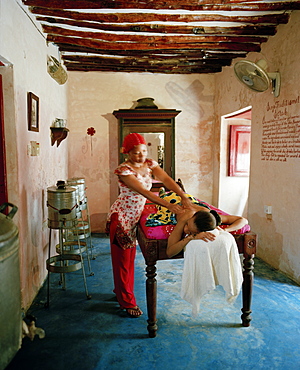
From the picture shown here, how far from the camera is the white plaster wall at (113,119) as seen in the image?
5727 mm

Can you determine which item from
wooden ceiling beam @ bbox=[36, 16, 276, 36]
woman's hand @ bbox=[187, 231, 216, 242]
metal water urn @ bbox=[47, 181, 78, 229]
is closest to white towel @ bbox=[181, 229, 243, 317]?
woman's hand @ bbox=[187, 231, 216, 242]

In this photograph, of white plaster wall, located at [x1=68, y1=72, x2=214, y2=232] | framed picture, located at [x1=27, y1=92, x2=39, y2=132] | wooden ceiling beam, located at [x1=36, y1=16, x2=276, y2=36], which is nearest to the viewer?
framed picture, located at [x1=27, y1=92, x2=39, y2=132]

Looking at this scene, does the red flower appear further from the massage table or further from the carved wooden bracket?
the massage table

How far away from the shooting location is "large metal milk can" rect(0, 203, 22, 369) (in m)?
1.44

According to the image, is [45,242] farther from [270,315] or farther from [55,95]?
[270,315]

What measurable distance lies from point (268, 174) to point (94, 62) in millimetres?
3444

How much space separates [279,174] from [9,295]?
11.3 ft

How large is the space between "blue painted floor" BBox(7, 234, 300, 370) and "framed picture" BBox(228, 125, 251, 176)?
2797 mm

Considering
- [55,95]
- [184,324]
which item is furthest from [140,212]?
[55,95]

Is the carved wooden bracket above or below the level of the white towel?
above

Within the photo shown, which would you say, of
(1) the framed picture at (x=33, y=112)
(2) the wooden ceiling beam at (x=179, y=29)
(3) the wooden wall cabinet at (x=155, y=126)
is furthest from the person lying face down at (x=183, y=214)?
(3) the wooden wall cabinet at (x=155, y=126)

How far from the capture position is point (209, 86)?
595 centimetres

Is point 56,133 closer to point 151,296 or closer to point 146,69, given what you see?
point 146,69

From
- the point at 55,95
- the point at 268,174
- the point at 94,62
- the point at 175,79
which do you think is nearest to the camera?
the point at 268,174
